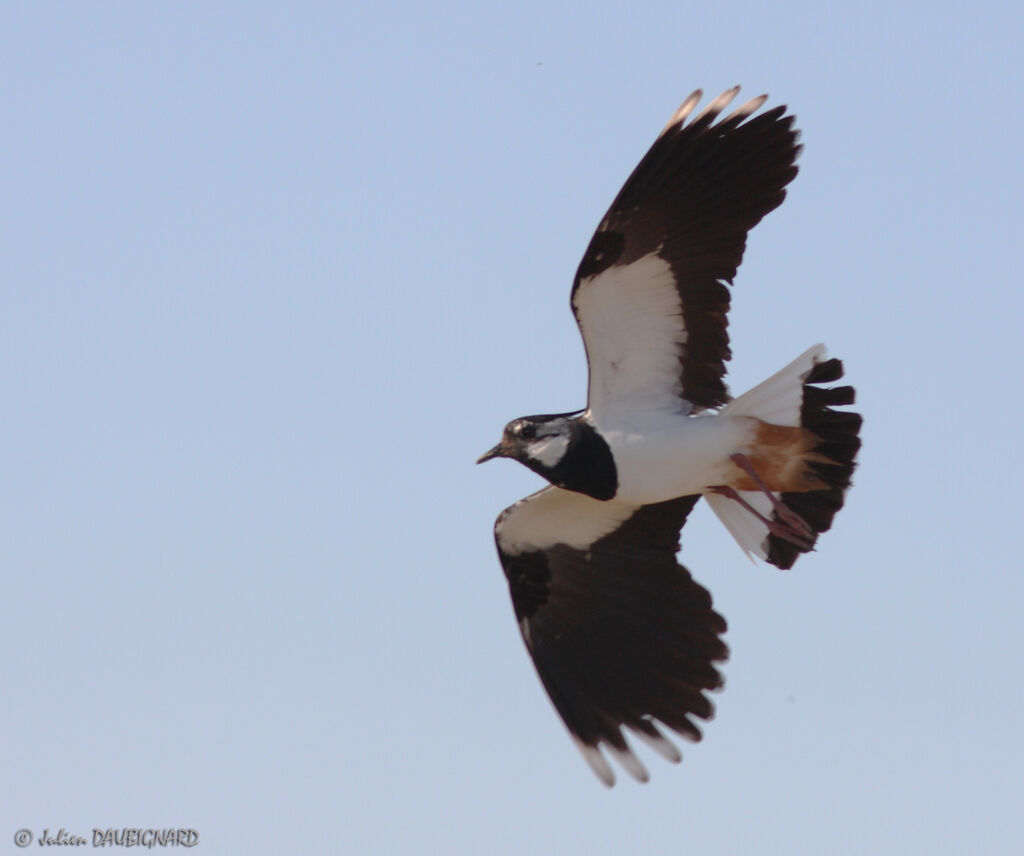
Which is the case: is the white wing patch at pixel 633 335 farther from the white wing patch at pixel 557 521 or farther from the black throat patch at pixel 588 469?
the white wing patch at pixel 557 521

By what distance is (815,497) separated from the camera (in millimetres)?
10039

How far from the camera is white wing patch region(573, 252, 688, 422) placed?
972cm

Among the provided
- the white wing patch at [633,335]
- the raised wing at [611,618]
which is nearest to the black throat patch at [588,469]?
the white wing patch at [633,335]

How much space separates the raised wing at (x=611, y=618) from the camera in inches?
397

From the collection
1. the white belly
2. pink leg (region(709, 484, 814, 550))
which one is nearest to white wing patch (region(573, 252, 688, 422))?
the white belly

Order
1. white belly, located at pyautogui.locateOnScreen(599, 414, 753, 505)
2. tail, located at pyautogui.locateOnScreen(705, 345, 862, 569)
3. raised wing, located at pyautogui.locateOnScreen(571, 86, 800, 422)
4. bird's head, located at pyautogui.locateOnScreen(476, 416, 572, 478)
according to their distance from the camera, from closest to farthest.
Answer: raised wing, located at pyautogui.locateOnScreen(571, 86, 800, 422) < tail, located at pyautogui.locateOnScreen(705, 345, 862, 569) < white belly, located at pyautogui.locateOnScreen(599, 414, 753, 505) < bird's head, located at pyautogui.locateOnScreen(476, 416, 572, 478)

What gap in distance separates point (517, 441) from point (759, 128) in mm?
1981

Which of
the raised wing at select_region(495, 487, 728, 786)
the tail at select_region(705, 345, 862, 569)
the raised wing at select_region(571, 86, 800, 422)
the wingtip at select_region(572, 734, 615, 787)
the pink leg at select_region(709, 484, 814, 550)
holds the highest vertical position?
the raised wing at select_region(571, 86, 800, 422)

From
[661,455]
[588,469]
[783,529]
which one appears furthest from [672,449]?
[783,529]

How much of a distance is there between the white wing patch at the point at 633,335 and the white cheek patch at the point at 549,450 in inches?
9.4

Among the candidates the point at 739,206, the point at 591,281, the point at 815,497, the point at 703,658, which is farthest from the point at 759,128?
the point at 703,658

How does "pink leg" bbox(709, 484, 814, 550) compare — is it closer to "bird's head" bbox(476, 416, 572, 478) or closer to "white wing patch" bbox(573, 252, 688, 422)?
"white wing patch" bbox(573, 252, 688, 422)

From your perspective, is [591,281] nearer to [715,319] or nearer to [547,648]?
[715,319]

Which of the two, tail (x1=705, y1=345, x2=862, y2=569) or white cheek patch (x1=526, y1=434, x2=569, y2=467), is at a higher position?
tail (x1=705, y1=345, x2=862, y2=569)
